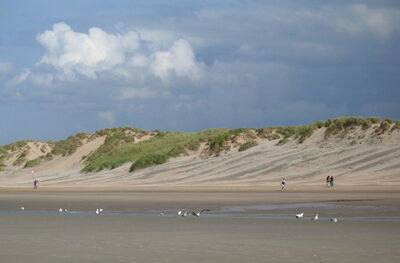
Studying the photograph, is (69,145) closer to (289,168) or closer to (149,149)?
(149,149)

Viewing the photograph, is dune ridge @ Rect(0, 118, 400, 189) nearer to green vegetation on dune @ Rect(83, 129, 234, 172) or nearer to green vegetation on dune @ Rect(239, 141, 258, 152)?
green vegetation on dune @ Rect(239, 141, 258, 152)

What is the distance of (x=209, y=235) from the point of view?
17.6 metres

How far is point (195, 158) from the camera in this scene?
66.4 m

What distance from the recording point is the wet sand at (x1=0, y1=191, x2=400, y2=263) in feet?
45.4

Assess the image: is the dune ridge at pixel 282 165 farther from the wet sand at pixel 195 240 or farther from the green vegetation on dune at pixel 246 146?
the wet sand at pixel 195 240

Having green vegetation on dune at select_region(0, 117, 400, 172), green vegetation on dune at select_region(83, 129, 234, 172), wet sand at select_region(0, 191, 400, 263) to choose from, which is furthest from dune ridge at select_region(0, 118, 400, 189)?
wet sand at select_region(0, 191, 400, 263)

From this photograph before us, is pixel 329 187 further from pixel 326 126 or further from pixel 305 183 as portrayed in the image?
pixel 326 126

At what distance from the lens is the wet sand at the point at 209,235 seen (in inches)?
545

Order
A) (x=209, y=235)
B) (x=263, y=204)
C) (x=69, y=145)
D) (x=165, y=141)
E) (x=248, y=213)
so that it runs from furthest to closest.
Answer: (x=69, y=145) < (x=165, y=141) < (x=263, y=204) < (x=248, y=213) < (x=209, y=235)

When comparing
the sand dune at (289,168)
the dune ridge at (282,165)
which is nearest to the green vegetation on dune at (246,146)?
the dune ridge at (282,165)

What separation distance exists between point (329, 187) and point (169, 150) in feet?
108

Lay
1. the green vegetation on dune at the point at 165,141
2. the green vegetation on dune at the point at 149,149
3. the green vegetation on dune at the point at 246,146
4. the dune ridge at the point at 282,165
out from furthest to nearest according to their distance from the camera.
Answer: the green vegetation on dune at the point at 149,149
the green vegetation on dune at the point at 246,146
the green vegetation on dune at the point at 165,141
the dune ridge at the point at 282,165

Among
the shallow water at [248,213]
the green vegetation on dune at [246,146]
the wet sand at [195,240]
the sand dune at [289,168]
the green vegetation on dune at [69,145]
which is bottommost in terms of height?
the wet sand at [195,240]

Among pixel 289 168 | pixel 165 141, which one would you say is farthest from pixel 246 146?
pixel 165 141
